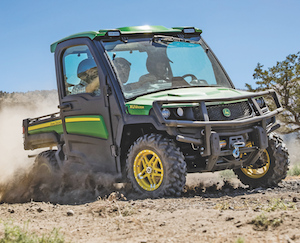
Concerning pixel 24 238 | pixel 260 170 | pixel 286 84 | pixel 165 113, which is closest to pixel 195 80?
pixel 165 113

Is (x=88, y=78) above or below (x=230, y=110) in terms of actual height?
above

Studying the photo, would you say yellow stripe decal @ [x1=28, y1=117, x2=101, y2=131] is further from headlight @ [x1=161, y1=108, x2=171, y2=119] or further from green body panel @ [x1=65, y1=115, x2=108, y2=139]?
headlight @ [x1=161, y1=108, x2=171, y2=119]

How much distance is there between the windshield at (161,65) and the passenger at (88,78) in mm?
420

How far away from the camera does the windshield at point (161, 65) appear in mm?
6573

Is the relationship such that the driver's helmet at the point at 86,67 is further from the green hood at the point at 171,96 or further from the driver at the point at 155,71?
the green hood at the point at 171,96

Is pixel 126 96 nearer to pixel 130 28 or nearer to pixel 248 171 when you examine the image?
pixel 130 28

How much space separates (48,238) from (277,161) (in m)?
4.49

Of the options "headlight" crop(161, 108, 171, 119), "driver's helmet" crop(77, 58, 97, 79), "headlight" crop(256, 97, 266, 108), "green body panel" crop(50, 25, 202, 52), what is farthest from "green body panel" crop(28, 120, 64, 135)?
"headlight" crop(256, 97, 266, 108)

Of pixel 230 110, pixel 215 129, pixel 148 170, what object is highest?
pixel 230 110

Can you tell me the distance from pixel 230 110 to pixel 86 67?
2581 millimetres

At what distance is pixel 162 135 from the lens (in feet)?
19.6

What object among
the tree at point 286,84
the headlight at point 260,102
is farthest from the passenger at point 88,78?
the tree at point 286,84

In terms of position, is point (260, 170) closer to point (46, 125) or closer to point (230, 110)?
point (230, 110)

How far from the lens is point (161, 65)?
22.7ft
